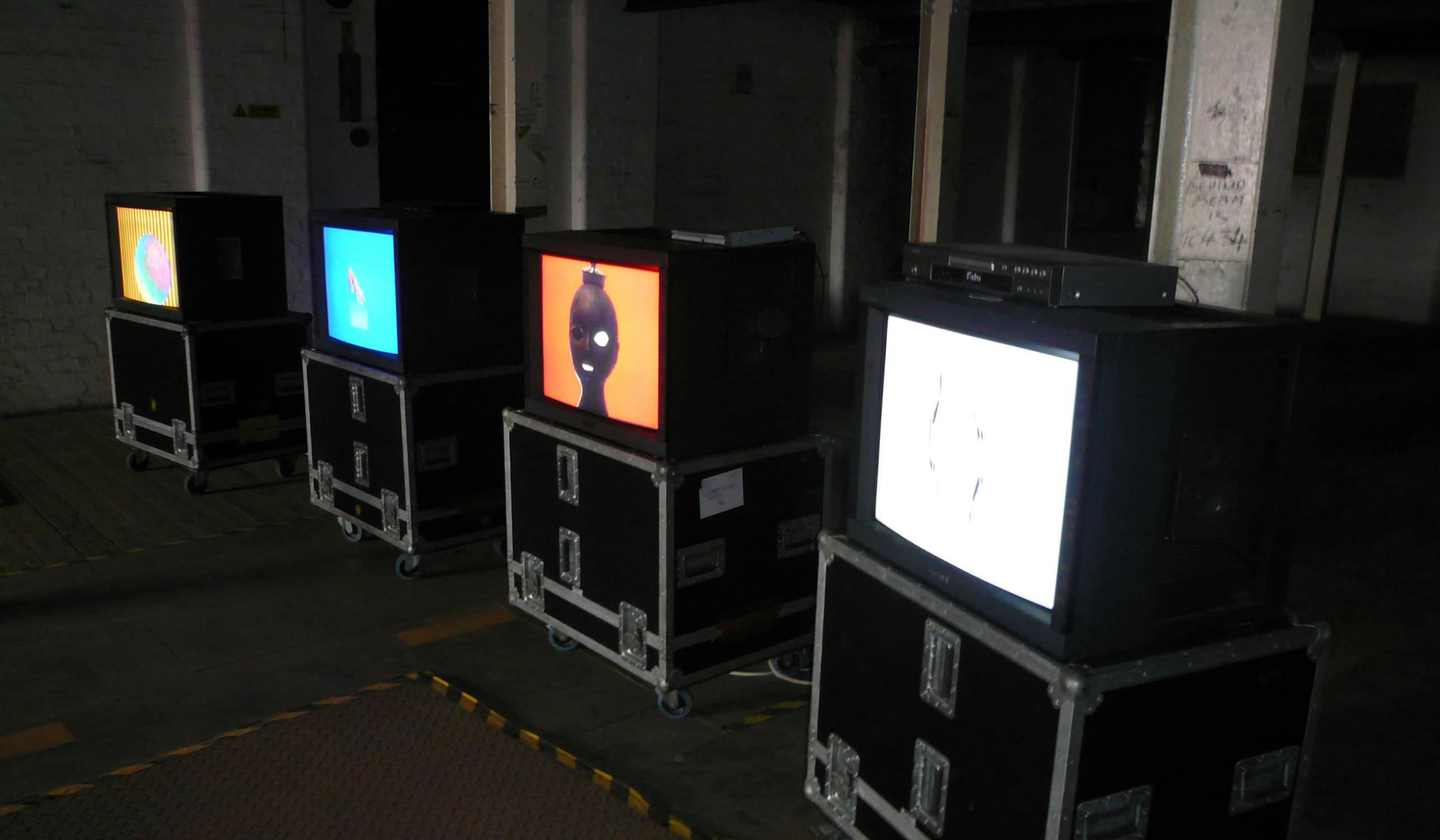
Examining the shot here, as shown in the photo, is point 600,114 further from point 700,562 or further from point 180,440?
point 700,562

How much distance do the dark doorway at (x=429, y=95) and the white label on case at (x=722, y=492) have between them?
5390 millimetres

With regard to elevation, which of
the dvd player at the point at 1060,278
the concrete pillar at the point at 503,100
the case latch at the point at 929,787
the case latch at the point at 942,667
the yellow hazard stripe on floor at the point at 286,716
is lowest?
the yellow hazard stripe on floor at the point at 286,716

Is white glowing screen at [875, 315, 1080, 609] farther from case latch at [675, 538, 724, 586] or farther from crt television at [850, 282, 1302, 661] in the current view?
case latch at [675, 538, 724, 586]

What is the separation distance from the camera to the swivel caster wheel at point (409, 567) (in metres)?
4.23

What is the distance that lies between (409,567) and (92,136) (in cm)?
428

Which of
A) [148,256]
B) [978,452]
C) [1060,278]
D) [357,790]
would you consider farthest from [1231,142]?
[148,256]

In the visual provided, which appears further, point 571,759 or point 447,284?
point 447,284

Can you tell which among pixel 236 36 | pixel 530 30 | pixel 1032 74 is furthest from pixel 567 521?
pixel 1032 74

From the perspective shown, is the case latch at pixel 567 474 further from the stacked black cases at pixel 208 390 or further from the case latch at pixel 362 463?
the stacked black cases at pixel 208 390

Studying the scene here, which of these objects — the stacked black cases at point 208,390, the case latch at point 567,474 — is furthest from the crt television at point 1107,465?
the stacked black cases at point 208,390

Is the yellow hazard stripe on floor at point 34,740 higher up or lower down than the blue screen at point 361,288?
lower down

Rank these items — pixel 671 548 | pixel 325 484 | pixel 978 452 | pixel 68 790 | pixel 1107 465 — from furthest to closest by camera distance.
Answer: pixel 325 484 → pixel 671 548 → pixel 68 790 → pixel 978 452 → pixel 1107 465

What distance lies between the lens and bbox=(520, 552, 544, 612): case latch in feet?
11.7

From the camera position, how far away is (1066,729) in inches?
72.1
